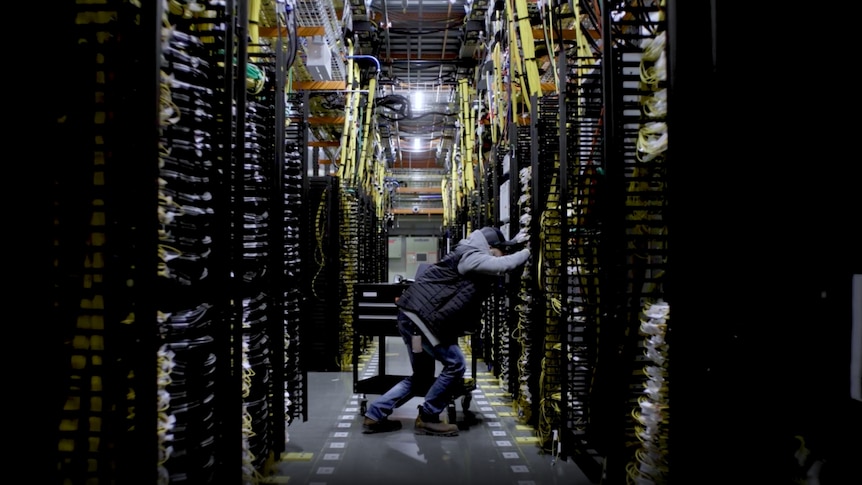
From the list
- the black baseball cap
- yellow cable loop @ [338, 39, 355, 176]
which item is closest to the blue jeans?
the black baseball cap

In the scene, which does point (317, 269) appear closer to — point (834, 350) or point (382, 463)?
point (382, 463)

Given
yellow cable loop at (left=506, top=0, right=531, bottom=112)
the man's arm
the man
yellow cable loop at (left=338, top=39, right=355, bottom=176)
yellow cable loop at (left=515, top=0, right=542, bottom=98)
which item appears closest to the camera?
the man's arm

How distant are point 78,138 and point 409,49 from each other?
914 centimetres

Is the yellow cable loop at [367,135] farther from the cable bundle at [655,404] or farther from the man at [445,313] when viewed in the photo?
the cable bundle at [655,404]

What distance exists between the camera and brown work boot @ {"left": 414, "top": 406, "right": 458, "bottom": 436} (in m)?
4.42

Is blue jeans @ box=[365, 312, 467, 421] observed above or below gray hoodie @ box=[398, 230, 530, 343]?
below

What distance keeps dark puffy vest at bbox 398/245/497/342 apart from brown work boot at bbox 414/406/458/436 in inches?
25.9

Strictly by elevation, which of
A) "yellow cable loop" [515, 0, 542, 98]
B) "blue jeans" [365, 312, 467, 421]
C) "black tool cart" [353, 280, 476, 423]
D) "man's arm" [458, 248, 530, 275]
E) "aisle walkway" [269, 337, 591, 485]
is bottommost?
"aisle walkway" [269, 337, 591, 485]

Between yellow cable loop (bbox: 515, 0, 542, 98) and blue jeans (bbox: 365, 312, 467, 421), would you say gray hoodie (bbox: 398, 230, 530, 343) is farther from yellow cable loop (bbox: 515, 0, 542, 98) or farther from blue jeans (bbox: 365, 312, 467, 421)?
yellow cable loop (bbox: 515, 0, 542, 98)

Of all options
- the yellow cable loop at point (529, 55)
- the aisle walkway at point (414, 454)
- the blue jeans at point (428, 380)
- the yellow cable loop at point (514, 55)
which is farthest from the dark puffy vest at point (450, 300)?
the yellow cable loop at point (514, 55)

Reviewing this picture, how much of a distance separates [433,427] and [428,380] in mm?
445

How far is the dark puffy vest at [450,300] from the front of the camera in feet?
14.6

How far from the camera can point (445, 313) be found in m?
4.44

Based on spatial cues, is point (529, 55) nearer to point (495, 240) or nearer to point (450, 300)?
point (495, 240)
